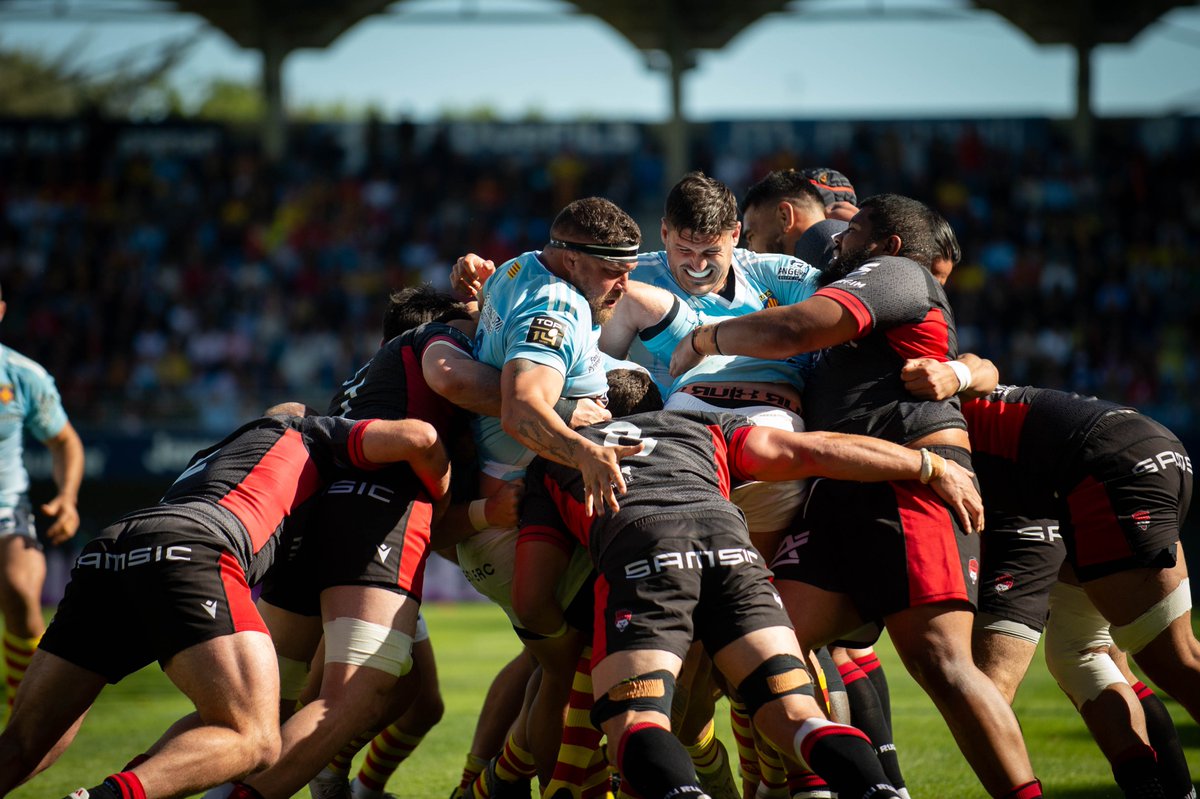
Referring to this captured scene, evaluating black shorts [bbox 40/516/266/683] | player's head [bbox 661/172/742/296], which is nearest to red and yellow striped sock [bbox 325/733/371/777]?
black shorts [bbox 40/516/266/683]

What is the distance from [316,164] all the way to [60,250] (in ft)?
15.2

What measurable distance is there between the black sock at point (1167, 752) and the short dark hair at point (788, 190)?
9.76 feet

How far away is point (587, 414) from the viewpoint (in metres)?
5.17

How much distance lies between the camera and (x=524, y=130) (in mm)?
23531

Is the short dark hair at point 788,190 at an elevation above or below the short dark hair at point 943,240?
above

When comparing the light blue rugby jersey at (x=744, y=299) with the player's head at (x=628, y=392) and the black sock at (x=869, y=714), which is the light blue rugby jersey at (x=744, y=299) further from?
the black sock at (x=869, y=714)

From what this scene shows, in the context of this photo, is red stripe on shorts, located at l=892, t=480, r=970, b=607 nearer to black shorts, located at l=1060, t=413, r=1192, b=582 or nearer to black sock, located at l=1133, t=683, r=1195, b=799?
black shorts, located at l=1060, t=413, r=1192, b=582

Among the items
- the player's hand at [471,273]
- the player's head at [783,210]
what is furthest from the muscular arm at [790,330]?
the player's head at [783,210]

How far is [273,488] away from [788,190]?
10.8 ft

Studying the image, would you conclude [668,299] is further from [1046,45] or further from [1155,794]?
[1046,45]

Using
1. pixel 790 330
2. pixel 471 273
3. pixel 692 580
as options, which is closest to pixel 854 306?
pixel 790 330

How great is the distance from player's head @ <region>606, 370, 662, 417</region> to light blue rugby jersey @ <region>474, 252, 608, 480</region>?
0.46 feet

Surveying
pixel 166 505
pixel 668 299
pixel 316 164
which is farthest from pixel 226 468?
pixel 316 164

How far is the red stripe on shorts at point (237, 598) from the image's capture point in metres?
4.51
